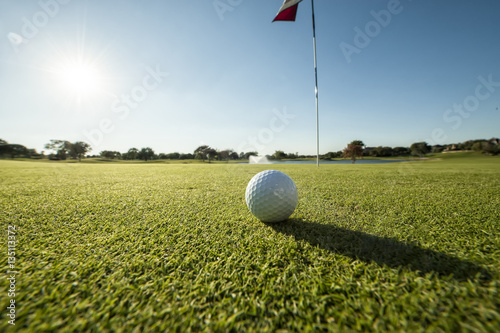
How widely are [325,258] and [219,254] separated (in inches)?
37.2

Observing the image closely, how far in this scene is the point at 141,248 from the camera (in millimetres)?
1876

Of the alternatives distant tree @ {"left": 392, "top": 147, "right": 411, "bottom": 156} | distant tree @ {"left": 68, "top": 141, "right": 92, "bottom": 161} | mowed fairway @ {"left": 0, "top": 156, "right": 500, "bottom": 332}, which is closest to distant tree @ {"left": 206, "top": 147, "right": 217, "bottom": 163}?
distant tree @ {"left": 68, "top": 141, "right": 92, "bottom": 161}

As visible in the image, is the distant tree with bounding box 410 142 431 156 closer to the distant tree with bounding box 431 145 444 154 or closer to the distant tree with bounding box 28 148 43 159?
the distant tree with bounding box 431 145 444 154

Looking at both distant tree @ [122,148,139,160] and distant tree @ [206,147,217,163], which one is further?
distant tree @ [122,148,139,160]

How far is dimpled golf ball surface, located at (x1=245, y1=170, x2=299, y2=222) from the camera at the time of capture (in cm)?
251

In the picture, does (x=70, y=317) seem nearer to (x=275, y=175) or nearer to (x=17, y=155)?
(x=275, y=175)

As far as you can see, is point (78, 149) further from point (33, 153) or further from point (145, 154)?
point (145, 154)

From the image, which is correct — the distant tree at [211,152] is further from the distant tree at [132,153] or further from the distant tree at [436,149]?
the distant tree at [436,149]

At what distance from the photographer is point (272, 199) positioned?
2508mm

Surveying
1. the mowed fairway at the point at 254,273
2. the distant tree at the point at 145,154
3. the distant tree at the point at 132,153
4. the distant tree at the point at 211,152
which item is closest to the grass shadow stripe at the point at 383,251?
the mowed fairway at the point at 254,273

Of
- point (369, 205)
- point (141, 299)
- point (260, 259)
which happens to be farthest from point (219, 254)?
point (369, 205)

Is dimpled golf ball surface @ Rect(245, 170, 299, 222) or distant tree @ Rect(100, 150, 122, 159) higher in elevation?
distant tree @ Rect(100, 150, 122, 159)
